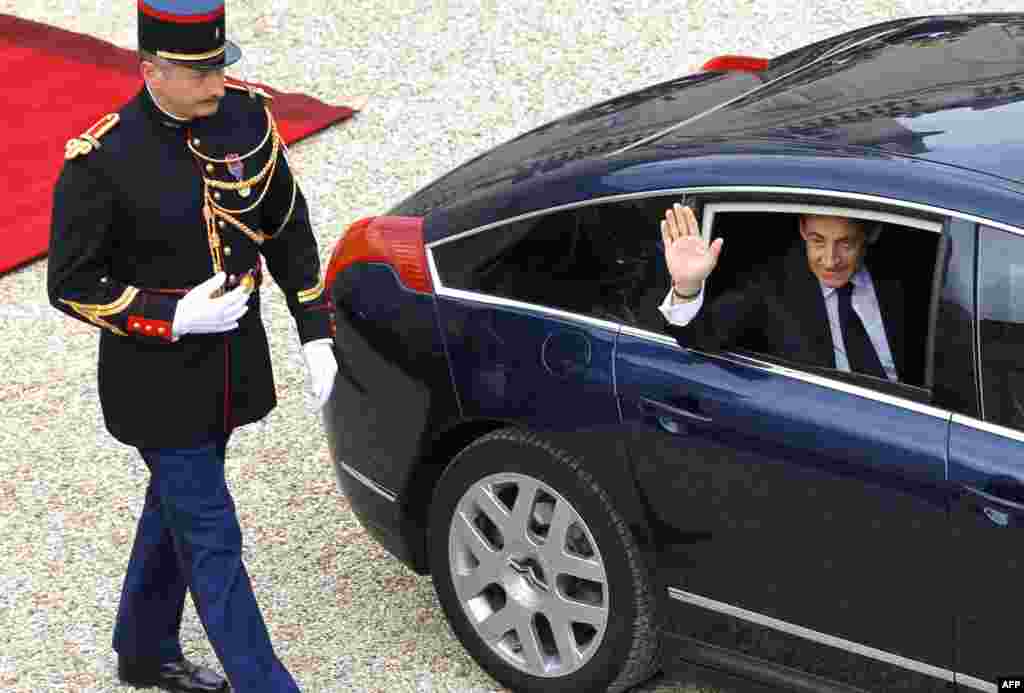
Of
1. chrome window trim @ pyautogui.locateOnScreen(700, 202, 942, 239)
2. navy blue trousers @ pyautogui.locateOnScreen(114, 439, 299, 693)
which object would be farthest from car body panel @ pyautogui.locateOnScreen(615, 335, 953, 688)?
navy blue trousers @ pyautogui.locateOnScreen(114, 439, 299, 693)

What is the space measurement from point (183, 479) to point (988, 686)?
6.56 feet

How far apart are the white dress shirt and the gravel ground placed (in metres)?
1.17

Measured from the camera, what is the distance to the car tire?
4738mm

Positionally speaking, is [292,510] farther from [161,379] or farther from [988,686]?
[988,686]

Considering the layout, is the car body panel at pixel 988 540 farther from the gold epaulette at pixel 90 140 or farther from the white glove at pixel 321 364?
the gold epaulette at pixel 90 140

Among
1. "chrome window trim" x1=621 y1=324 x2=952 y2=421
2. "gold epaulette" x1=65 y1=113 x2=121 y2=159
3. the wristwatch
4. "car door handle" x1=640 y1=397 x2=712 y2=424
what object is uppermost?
"gold epaulette" x1=65 y1=113 x2=121 y2=159

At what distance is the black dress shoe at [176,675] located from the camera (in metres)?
5.26

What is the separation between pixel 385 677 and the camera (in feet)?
17.5

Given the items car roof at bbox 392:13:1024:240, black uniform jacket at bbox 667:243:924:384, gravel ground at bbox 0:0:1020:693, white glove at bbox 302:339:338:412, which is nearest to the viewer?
car roof at bbox 392:13:1024:240

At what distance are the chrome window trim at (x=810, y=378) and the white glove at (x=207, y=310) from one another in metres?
0.95

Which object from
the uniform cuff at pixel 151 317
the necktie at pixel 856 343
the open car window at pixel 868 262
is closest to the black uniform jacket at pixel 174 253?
the uniform cuff at pixel 151 317

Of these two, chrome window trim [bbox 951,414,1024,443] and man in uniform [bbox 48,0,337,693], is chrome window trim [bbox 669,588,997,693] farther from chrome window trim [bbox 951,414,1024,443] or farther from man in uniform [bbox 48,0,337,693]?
man in uniform [bbox 48,0,337,693]

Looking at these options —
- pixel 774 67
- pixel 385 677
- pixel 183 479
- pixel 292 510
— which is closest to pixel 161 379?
pixel 183 479

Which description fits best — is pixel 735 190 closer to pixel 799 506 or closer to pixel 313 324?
pixel 799 506
